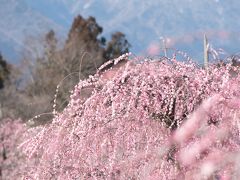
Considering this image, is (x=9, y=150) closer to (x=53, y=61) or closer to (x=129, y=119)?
(x=53, y=61)

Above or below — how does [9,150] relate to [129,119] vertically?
above

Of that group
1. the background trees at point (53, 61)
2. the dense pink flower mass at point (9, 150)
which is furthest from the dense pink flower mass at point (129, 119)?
the background trees at point (53, 61)

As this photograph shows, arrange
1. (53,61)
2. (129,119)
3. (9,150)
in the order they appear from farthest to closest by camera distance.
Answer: (53,61)
(9,150)
(129,119)

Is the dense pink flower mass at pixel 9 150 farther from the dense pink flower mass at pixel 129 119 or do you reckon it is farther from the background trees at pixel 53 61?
the dense pink flower mass at pixel 129 119

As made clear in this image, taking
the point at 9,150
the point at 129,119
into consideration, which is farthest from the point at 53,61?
the point at 129,119

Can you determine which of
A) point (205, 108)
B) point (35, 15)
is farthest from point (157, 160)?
point (35, 15)

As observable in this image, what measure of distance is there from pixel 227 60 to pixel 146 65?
0.65m

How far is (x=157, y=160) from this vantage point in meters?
3.60

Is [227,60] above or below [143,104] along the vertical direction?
above

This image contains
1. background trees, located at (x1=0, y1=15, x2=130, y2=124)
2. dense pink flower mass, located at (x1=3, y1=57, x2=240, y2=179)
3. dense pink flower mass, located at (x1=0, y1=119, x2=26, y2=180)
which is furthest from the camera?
background trees, located at (x1=0, y1=15, x2=130, y2=124)

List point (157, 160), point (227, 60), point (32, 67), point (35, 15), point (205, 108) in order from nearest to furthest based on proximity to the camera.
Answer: point (205, 108)
point (157, 160)
point (227, 60)
point (32, 67)
point (35, 15)

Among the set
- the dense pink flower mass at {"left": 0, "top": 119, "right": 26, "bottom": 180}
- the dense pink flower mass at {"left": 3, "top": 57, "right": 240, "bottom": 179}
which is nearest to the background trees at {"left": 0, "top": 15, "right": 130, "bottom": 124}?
the dense pink flower mass at {"left": 0, "top": 119, "right": 26, "bottom": 180}

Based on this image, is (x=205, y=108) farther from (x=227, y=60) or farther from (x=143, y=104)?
(x=227, y=60)

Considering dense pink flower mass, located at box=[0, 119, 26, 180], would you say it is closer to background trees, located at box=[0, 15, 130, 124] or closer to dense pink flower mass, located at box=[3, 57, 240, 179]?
background trees, located at box=[0, 15, 130, 124]
